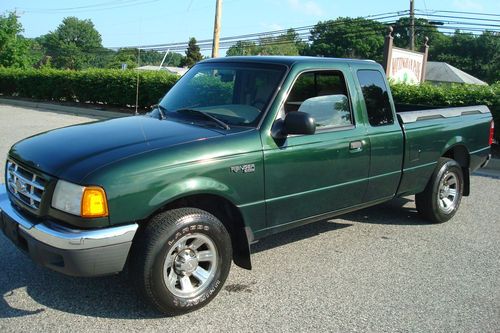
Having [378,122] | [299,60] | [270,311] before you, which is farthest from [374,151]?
[270,311]

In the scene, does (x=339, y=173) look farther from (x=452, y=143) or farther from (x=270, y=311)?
(x=452, y=143)

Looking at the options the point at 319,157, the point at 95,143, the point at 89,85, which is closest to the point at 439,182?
the point at 319,157

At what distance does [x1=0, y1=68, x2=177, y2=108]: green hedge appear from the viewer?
59.3ft

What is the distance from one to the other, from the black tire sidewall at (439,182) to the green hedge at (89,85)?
1271 centimetres

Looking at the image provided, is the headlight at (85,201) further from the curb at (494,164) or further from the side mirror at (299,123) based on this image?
the curb at (494,164)

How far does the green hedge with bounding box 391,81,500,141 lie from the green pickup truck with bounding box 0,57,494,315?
611 cm

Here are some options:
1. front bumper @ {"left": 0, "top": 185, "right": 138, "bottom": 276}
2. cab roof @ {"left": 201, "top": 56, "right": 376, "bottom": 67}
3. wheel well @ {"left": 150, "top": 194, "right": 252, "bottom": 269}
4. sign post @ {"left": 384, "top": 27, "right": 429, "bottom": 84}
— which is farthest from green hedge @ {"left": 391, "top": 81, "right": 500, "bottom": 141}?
front bumper @ {"left": 0, "top": 185, "right": 138, "bottom": 276}

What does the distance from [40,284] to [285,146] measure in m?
2.25

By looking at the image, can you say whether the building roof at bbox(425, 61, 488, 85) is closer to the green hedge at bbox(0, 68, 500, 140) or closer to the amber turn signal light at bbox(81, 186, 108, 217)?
the green hedge at bbox(0, 68, 500, 140)

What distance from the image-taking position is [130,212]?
317 centimetres

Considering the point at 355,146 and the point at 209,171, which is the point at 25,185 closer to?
the point at 209,171

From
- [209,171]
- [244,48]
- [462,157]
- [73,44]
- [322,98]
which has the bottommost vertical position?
[462,157]

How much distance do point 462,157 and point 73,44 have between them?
122 metres

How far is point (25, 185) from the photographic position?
3.49m
